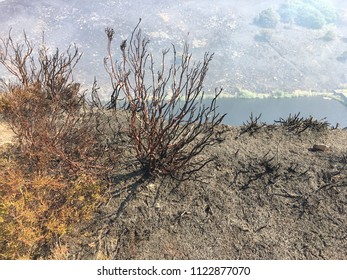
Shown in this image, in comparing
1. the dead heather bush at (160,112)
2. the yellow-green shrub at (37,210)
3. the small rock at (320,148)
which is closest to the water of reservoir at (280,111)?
the small rock at (320,148)

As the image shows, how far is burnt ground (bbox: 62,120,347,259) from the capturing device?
2.92 m

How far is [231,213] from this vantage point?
336cm

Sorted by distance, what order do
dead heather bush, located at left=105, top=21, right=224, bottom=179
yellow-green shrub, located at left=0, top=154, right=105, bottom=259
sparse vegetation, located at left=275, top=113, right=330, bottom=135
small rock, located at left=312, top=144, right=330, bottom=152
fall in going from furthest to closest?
sparse vegetation, located at left=275, top=113, right=330, bottom=135
small rock, located at left=312, top=144, right=330, bottom=152
dead heather bush, located at left=105, top=21, right=224, bottom=179
yellow-green shrub, located at left=0, top=154, right=105, bottom=259

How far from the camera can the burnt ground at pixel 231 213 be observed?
2.92 meters

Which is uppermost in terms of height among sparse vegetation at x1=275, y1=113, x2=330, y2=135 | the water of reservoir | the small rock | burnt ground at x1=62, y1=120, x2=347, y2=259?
sparse vegetation at x1=275, y1=113, x2=330, y2=135

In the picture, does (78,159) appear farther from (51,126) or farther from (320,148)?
(320,148)

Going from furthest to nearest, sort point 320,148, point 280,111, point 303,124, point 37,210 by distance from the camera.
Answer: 1. point 280,111
2. point 303,124
3. point 320,148
4. point 37,210

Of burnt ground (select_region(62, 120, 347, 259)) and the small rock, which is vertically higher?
the small rock

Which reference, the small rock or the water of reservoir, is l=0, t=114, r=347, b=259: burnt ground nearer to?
the small rock

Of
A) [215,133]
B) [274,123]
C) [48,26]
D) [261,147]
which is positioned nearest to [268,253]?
[261,147]

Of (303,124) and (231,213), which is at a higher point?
(303,124)

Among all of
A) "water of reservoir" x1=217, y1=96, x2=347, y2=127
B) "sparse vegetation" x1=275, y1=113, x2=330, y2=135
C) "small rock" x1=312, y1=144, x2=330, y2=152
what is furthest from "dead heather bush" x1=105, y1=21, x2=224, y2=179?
"water of reservoir" x1=217, y1=96, x2=347, y2=127

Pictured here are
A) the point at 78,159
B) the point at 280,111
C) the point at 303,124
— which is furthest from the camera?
the point at 280,111

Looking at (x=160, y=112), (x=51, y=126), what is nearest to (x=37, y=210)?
(x=51, y=126)
